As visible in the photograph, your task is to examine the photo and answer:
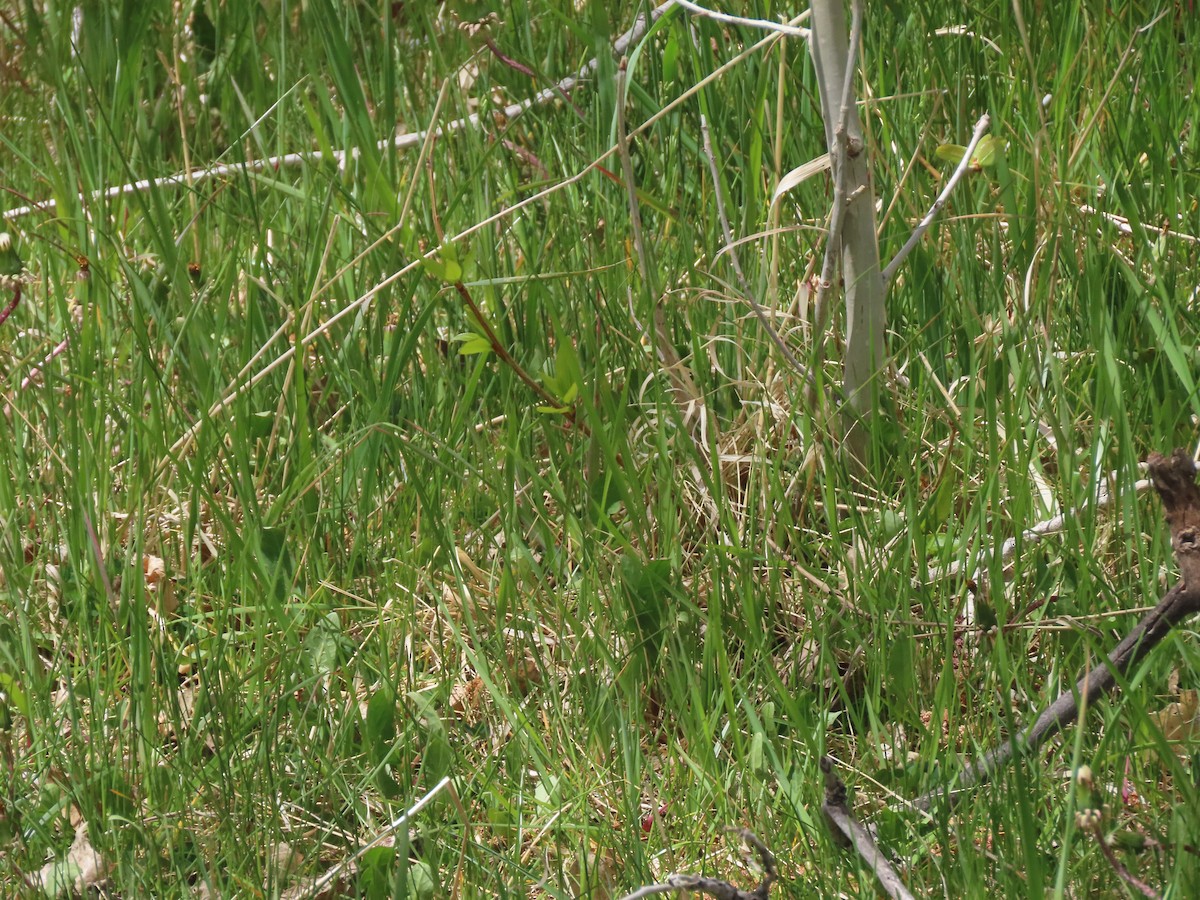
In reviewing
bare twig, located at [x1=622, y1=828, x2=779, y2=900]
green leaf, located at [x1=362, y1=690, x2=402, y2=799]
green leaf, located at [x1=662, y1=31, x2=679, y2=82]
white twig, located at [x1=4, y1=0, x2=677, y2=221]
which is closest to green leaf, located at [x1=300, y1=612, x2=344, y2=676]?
green leaf, located at [x1=362, y1=690, x2=402, y2=799]

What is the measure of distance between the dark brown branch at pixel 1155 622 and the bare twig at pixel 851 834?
3.9 inches

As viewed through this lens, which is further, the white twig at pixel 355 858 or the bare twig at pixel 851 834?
the white twig at pixel 355 858

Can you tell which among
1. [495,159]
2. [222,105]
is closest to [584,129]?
[495,159]

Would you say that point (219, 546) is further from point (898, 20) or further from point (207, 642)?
point (898, 20)

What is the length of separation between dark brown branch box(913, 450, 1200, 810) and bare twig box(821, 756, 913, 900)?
98 mm

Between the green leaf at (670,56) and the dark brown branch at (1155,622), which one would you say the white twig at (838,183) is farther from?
the green leaf at (670,56)

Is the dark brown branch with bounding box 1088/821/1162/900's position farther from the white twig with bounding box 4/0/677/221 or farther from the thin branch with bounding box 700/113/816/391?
the white twig with bounding box 4/0/677/221

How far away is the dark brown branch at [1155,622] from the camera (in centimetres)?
132

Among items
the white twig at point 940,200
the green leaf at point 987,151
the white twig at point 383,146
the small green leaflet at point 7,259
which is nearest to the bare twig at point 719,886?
the white twig at point 940,200

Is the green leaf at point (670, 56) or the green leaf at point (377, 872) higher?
the green leaf at point (670, 56)

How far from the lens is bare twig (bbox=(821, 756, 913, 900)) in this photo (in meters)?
1.26

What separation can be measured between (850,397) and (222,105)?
6.38 feet

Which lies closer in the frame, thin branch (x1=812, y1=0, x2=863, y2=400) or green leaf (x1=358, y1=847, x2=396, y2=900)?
green leaf (x1=358, y1=847, x2=396, y2=900)

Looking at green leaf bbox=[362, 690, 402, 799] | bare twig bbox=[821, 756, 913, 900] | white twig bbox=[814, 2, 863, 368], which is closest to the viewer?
bare twig bbox=[821, 756, 913, 900]
